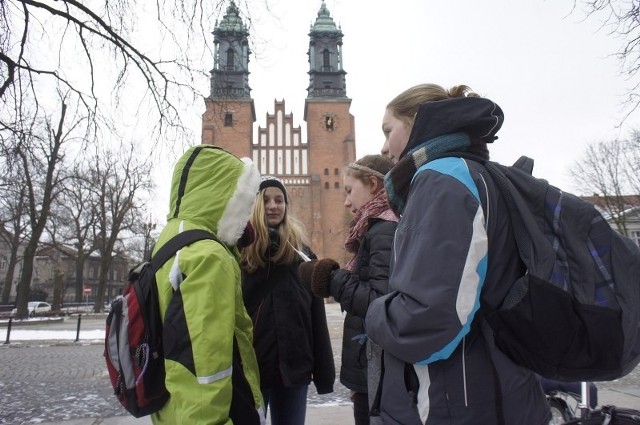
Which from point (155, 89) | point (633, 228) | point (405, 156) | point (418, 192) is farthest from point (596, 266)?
point (633, 228)

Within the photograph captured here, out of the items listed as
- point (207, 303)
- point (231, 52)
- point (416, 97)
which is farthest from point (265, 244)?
point (231, 52)

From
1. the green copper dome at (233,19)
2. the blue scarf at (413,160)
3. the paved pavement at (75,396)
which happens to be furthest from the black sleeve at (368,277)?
the green copper dome at (233,19)

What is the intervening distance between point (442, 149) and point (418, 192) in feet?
0.62

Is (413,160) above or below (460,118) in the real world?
below

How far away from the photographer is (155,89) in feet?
20.4

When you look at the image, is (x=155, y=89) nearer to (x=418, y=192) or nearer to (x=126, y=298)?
(x=126, y=298)

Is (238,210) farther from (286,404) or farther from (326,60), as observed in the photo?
(326,60)

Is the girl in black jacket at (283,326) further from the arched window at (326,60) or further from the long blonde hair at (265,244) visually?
the arched window at (326,60)

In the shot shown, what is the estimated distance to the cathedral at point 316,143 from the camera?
40031 mm

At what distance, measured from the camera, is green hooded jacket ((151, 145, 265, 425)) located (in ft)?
5.25

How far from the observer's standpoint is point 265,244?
264 centimetres

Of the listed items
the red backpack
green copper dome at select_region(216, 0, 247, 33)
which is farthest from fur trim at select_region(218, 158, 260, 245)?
green copper dome at select_region(216, 0, 247, 33)

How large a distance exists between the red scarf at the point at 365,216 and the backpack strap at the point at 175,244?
719 millimetres

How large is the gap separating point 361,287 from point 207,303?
604mm
